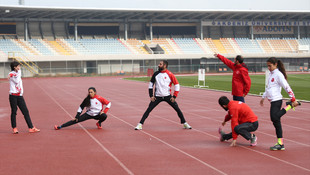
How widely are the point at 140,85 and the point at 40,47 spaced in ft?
96.8

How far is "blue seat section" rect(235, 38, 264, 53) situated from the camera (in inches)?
2801

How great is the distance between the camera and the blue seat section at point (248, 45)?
7114cm

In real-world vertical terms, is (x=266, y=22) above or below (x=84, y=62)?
above

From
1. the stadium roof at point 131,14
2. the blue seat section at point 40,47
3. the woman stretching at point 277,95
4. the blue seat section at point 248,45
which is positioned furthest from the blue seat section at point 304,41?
the woman stretching at point 277,95

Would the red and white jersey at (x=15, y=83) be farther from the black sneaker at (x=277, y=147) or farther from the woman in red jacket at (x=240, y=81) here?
the black sneaker at (x=277, y=147)

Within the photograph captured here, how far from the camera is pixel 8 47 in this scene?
2315 inches

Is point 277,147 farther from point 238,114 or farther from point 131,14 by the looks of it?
point 131,14

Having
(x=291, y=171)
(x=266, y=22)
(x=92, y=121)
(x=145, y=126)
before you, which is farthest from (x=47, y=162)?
(x=266, y=22)

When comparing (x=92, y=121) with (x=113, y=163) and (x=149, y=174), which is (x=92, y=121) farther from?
(x=149, y=174)

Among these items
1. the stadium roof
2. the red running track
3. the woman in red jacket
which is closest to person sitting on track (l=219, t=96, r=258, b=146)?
the red running track

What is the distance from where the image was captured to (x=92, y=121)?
1363cm

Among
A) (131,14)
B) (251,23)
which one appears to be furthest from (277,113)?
(251,23)

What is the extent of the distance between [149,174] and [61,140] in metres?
3.88

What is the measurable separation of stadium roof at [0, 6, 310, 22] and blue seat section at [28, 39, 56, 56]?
12.4 feet
